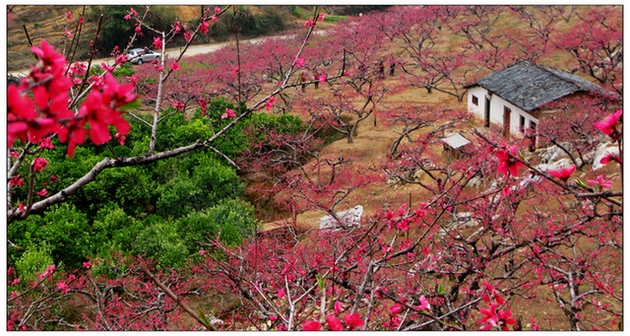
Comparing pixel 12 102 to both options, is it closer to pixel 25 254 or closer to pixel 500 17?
pixel 25 254

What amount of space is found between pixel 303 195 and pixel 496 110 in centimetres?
993

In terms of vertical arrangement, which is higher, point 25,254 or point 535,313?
point 25,254

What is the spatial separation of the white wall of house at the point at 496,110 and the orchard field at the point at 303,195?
24.1 inches

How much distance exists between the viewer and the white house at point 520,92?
666 inches

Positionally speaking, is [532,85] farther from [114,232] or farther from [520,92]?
[114,232]

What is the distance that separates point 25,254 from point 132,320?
3.38m

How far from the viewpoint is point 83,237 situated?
1030 centimetres

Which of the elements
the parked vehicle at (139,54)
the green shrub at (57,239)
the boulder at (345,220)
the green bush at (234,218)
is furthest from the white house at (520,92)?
the green shrub at (57,239)

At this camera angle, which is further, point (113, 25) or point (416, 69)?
point (416, 69)

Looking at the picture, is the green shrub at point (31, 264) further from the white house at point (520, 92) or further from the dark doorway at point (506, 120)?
the dark doorway at point (506, 120)

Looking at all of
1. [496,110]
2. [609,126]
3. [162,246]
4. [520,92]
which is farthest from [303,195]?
[496,110]

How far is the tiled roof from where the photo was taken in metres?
16.9

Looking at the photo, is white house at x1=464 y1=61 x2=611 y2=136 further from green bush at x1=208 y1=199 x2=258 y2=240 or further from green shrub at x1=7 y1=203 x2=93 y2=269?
green shrub at x1=7 y1=203 x2=93 y2=269

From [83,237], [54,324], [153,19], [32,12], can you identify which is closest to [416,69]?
[153,19]
